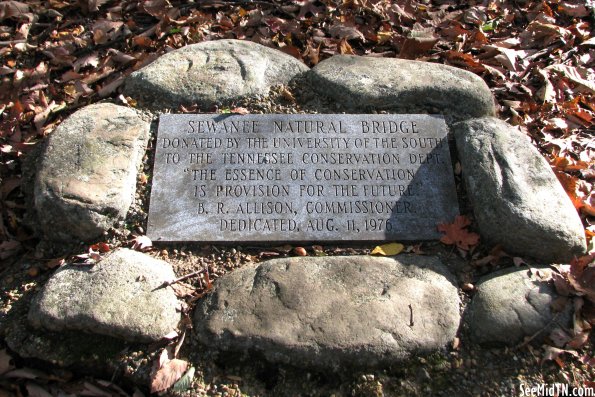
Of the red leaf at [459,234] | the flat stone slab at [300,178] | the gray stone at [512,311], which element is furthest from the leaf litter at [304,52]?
the gray stone at [512,311]

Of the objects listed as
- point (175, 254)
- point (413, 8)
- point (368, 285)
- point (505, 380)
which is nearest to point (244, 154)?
point (175, 254)

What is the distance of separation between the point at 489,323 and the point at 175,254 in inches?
71.3

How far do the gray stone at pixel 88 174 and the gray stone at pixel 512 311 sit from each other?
216cm

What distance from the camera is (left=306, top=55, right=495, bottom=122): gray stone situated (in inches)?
140

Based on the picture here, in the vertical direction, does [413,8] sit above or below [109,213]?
above

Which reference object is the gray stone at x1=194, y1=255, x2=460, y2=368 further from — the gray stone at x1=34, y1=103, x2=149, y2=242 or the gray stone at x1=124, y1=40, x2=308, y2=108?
the gray stone at x1=124, y1=40, x2=308, y2=108

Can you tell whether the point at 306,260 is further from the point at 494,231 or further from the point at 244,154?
the point at 494,231

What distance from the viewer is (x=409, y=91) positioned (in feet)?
11.7

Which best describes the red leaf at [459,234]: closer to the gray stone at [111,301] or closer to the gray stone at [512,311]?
the gray stone at [512,311]

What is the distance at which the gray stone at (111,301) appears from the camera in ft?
8.41

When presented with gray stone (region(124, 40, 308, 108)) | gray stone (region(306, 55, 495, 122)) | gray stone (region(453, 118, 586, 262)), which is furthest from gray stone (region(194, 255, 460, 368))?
gray stone (region(124, 40, 308, 108))

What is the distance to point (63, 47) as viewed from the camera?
4223 mm

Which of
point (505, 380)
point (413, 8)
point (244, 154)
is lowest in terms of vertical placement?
point (505, 380)

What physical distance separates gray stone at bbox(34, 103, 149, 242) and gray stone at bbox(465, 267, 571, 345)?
85.1 inches
